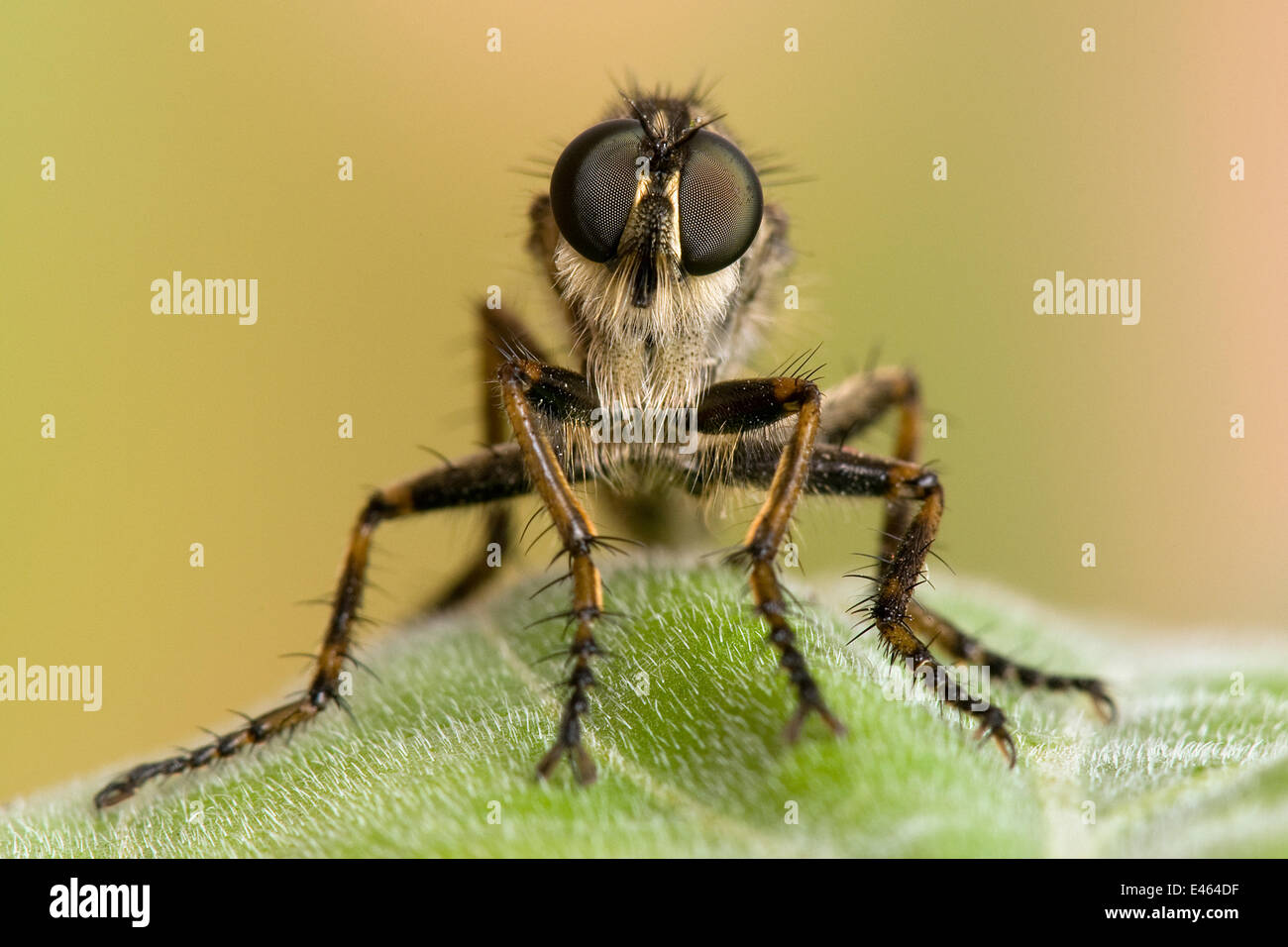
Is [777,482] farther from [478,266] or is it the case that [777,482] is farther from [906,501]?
[478,266]

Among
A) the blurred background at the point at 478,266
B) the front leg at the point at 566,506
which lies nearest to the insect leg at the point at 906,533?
the front leg at the point at 566,506

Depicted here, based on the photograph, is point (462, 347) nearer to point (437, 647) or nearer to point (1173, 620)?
point (437, 647)

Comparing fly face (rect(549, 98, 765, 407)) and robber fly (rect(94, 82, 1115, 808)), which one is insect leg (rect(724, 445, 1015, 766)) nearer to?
robber fly (rect(94, 82, 1115, 808))

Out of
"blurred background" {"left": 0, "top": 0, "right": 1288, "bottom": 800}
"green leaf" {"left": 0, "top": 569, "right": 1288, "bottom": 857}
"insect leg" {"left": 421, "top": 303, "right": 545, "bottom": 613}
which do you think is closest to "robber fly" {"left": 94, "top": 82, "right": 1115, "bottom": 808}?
"green leaf" {"left": 0, "top": 569, "right": 1288, "bottom": 857}

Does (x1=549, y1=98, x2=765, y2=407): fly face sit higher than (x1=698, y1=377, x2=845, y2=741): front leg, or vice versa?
(x1=549, y1=98, x2=765, y2=407): fly face

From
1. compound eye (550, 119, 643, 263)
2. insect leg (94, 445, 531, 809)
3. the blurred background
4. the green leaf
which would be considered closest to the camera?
the green leaf

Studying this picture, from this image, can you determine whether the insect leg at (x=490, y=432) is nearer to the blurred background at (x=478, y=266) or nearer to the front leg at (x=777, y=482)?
the front leg at (x=777, y=482)

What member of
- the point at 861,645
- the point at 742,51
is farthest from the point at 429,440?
the point at 861,645
